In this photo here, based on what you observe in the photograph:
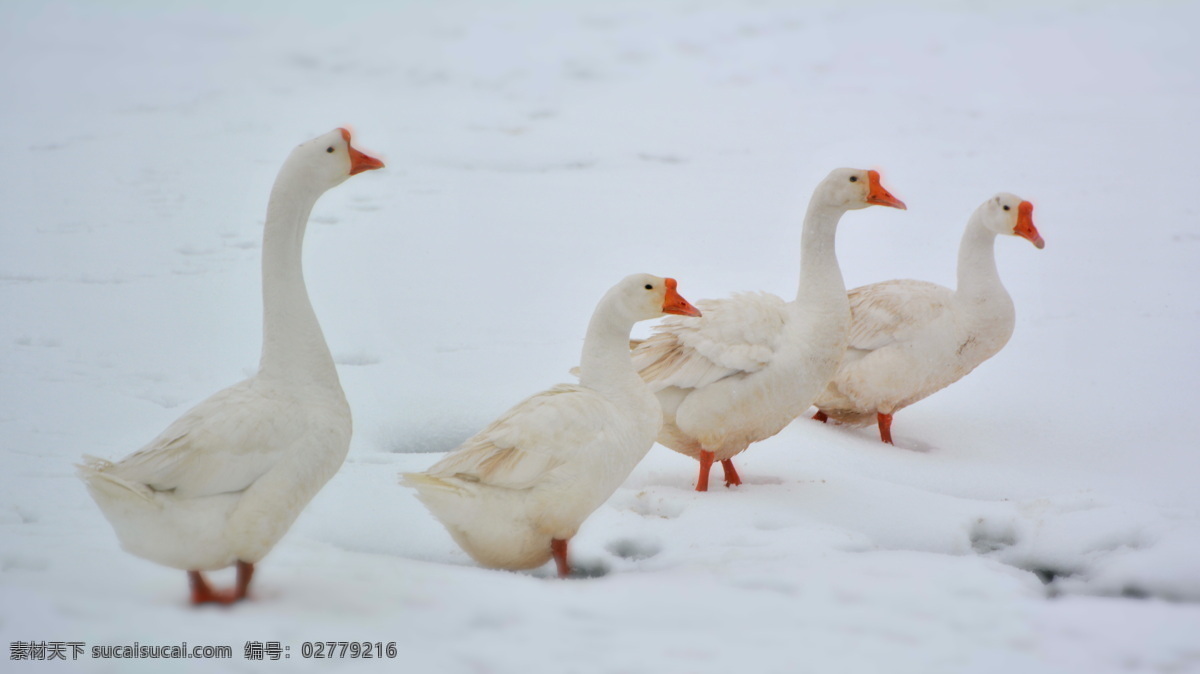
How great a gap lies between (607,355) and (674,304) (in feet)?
1.19

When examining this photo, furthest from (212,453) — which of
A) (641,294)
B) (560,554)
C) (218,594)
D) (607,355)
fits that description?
(641,294)

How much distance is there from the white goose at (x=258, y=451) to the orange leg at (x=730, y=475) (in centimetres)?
215

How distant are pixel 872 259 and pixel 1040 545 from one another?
4.10 meters

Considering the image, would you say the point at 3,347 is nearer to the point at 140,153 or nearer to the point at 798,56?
the point at 140,153

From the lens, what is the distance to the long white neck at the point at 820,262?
528cm

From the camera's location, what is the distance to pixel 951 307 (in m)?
6.14

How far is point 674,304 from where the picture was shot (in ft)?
14.7

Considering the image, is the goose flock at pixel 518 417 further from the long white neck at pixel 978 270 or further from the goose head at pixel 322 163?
the long white neck at pixel 978 270

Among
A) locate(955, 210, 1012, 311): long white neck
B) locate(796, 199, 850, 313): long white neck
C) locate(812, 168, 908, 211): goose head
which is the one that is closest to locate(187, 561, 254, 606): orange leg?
locate(796, 199, 850, 313): long white neck

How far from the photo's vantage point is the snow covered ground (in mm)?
3666

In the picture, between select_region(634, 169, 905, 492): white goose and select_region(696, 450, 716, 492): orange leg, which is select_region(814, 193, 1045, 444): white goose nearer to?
select_region(634, 169, 905, 492): white goose

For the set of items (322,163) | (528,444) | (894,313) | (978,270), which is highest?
(322,163)

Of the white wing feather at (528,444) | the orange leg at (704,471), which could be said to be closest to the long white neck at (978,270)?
the orange leg at (704,471)

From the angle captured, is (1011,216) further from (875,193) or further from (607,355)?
(607,355)
